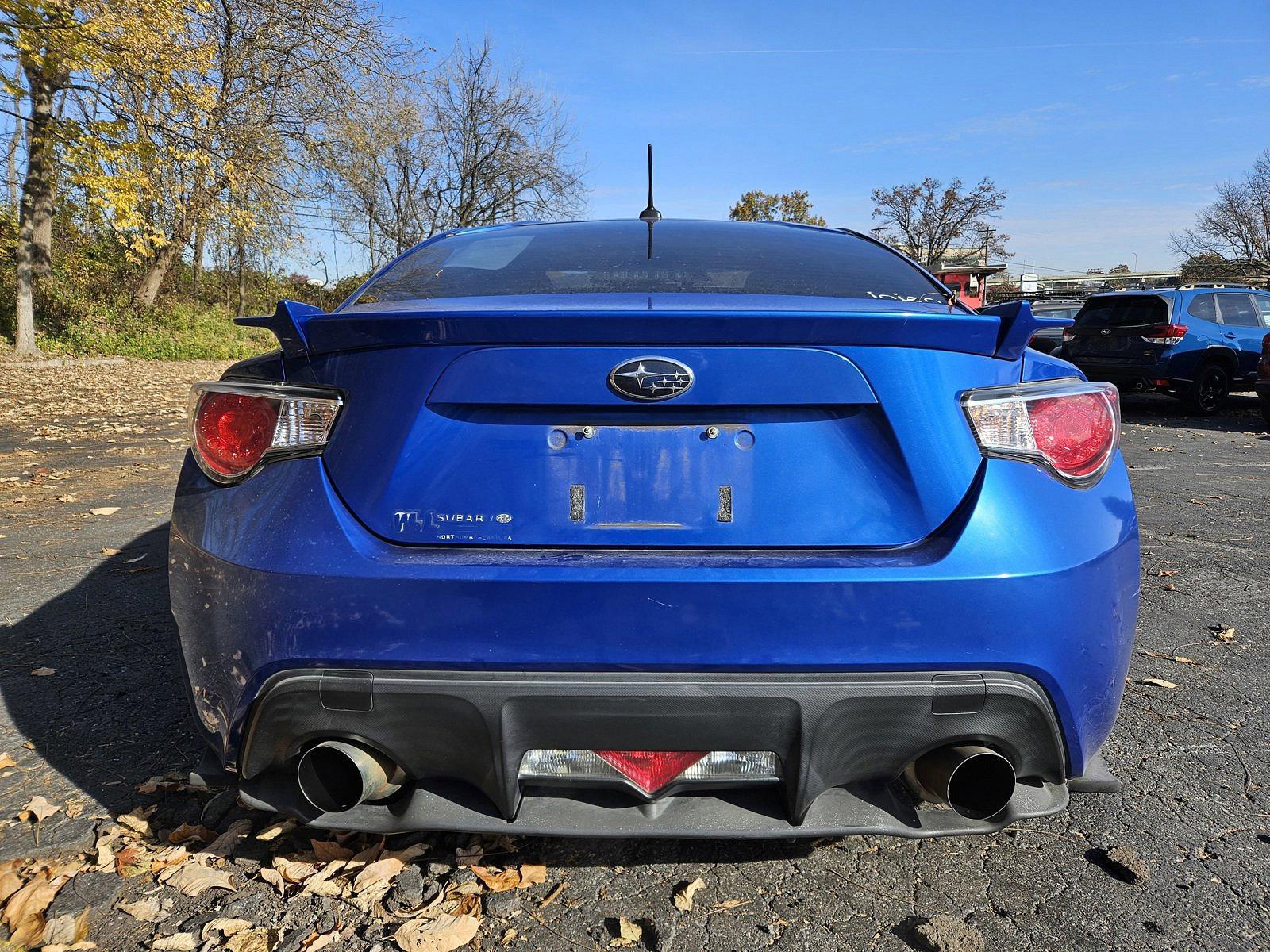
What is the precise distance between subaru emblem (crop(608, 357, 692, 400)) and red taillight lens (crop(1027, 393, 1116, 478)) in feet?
2.33

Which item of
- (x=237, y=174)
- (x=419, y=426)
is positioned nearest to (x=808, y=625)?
(x=419, y=426)

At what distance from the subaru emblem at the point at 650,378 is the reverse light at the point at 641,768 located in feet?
2.31

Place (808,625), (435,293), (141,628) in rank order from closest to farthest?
(808,625) < (435,293) < (141,628)

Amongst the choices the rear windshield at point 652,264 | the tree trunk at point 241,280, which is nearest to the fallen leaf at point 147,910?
the rear windshield at point 652,264

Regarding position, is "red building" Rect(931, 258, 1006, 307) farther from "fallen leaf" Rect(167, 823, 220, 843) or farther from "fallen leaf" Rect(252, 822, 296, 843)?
"fallen leaf" Rect(167, 823, 220, 843)

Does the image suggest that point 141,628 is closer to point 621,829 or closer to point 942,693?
point 621,829

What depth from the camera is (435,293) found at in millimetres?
2162

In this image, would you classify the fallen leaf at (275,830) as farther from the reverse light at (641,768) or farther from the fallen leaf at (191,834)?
the reverse light at (641,768)

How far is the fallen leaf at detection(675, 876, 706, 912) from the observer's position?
6.39ft

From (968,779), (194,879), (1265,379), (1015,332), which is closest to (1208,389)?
(1265,379)

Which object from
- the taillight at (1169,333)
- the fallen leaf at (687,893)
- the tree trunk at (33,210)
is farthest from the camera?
the tree trunk at (33,210)

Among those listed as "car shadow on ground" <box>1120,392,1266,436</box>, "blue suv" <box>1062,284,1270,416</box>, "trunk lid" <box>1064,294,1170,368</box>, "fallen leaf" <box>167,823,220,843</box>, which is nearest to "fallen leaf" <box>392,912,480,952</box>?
"fallen leaf" <box>167,823,220,843</box>

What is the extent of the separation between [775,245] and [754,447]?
126 cm

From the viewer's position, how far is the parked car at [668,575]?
5.24ft
